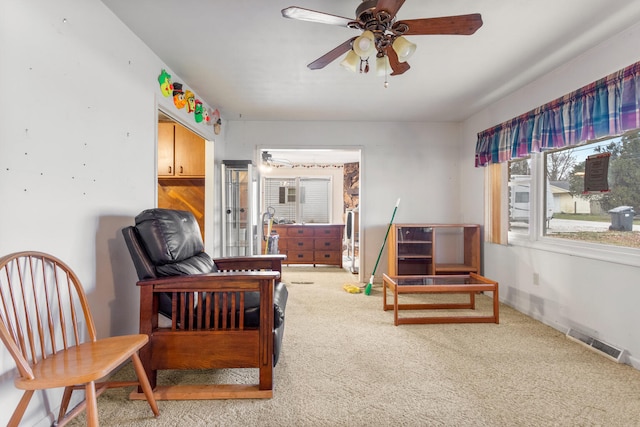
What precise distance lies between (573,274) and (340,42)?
100 inches

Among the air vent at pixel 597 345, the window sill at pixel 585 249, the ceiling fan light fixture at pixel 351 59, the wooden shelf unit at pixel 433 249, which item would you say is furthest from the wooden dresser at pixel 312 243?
the ceiling fan light fixture at pixel 351 59

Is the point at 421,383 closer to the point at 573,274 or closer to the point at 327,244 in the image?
the point at 573,274

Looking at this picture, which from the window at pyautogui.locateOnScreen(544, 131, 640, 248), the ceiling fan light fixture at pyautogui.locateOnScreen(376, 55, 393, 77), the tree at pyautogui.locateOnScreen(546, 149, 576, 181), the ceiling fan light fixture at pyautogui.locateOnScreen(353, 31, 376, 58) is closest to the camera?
the ceiling fan light fixture at pyautogui.locateOnScreen(353, 31, 376, 58)

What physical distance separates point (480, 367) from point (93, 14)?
3120 millimetres

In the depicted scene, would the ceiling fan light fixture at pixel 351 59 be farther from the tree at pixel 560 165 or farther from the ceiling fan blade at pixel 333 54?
the tree at pixel 560 165

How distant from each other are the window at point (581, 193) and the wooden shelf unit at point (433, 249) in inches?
27.3

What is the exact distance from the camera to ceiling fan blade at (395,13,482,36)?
1572mm

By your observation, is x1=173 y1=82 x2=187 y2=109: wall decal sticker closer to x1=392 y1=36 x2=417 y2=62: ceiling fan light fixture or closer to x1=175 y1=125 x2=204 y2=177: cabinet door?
x1=175 y1=125 x2=204 y2=177: cabinet door

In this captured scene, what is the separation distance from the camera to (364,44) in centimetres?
169

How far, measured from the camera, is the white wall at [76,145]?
1.35 m

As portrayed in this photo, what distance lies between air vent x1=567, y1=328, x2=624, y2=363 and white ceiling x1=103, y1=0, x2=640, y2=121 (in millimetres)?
2135

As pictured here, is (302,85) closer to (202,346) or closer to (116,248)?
(116,248)

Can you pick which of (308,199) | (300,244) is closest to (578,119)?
(300,244)

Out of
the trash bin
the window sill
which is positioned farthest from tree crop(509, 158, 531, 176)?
the trash bin
